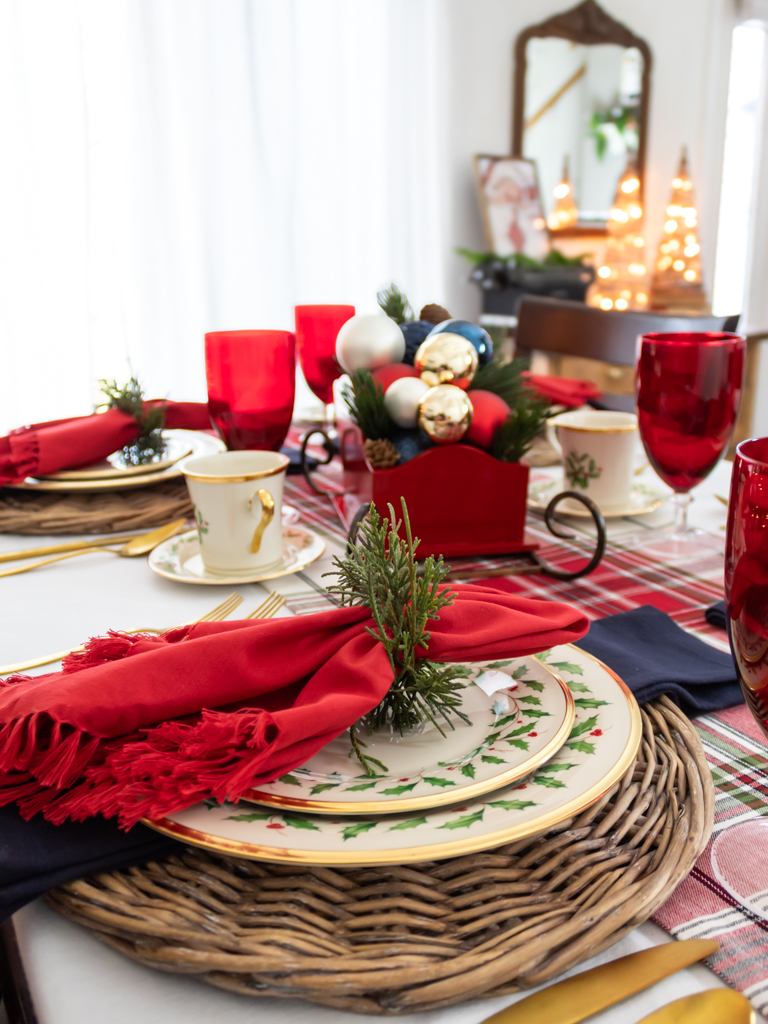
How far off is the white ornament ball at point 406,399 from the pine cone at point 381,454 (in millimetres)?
25

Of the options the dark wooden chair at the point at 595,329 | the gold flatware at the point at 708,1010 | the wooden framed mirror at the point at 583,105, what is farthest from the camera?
the wooden framed mirror at the point at 583,105

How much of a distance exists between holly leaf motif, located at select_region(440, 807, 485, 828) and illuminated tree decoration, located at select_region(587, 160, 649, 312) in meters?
4.30

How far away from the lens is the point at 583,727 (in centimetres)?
38

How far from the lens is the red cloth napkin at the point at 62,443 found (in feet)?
2.66

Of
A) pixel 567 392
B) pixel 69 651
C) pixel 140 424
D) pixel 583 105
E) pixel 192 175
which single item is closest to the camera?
pixel 69 651

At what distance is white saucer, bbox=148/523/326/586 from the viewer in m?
0.65

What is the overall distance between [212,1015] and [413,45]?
3.63 metres

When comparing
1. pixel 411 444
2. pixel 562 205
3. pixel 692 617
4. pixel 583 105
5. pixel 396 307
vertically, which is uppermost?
pixel 583 105

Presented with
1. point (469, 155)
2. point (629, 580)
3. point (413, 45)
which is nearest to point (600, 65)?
point (469, 155)

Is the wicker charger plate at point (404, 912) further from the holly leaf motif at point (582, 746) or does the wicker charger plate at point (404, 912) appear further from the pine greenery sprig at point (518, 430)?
the pine greenery sprig at point (518, 430)

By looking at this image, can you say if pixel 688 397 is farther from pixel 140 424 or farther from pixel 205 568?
pixel 140 424

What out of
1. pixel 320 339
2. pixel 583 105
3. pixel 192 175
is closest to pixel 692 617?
pixel 320 339

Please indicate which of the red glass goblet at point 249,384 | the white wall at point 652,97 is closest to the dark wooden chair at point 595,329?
the red glass goblet at point 249,384

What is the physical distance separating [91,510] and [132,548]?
0.12 m
